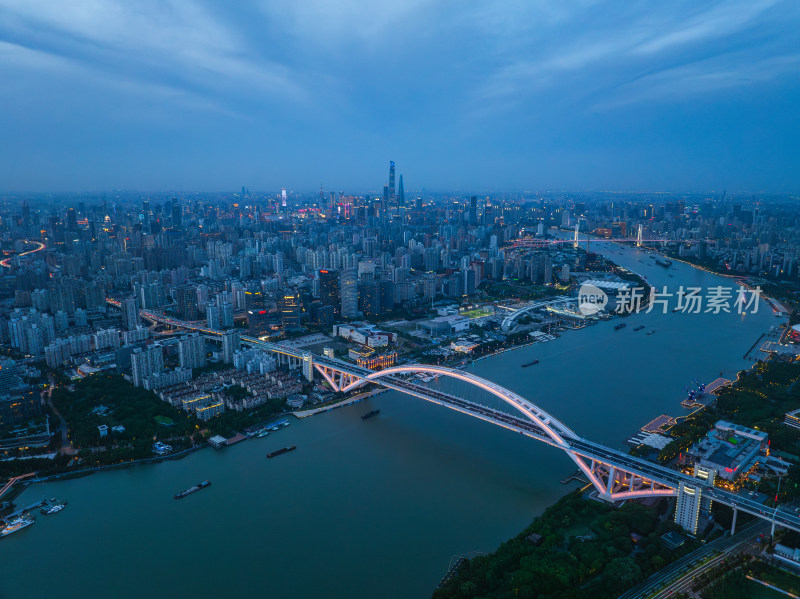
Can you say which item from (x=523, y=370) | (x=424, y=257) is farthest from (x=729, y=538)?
(x=424, y=257)

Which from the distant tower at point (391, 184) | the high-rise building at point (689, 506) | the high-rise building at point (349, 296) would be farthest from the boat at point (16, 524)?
the distant tower at point (391, 184)

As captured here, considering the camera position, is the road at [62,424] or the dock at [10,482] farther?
the road at [62,424]

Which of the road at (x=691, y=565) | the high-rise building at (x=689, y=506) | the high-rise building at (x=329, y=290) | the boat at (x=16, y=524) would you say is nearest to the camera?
the road at (x=691, y=565)

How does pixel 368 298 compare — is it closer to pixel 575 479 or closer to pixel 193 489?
pixel 193 489

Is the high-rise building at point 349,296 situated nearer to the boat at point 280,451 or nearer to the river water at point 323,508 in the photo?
the river water at point 323,508

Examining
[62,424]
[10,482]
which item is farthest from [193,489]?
[62,424]
